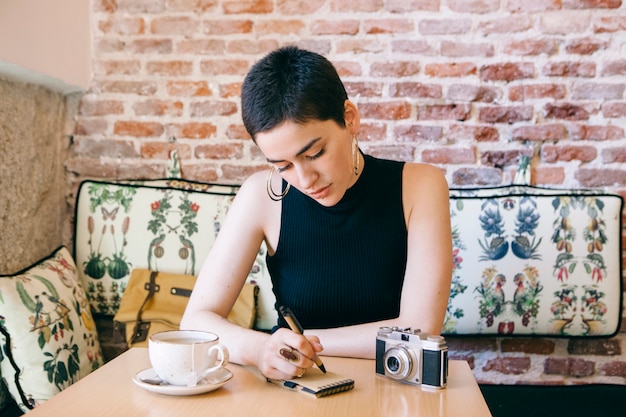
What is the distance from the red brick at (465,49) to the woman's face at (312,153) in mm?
1040

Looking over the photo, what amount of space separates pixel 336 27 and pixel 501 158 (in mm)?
756

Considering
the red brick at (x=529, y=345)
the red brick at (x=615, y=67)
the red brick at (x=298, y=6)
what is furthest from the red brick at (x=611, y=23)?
the red brick at (x=529, y=345)

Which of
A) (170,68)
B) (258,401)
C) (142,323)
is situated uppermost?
(170,68)

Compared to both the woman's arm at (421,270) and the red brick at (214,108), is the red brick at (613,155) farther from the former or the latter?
the red brick at (214,108)

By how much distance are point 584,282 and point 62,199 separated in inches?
74.3

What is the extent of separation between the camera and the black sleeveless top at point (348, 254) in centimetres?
150

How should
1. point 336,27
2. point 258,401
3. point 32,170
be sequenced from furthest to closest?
point 336,27 < point 32,170 < point 258,401

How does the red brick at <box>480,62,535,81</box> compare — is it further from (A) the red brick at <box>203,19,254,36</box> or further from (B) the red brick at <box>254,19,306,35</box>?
(A) the red brick at <box>203,19,254,36</box>

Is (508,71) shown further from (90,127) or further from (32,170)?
(32,170)

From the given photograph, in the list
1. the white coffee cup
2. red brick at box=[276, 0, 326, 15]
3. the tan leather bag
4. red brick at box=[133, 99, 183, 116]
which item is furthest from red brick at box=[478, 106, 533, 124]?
the white coffee cup

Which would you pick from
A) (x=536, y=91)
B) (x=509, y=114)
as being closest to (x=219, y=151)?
(x=509, y=114)

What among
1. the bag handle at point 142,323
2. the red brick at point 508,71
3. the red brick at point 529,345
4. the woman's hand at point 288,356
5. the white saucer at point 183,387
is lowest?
the red brick at point 529,345

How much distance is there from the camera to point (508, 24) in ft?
7.41

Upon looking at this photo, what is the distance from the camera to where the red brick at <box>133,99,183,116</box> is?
7.87ft
